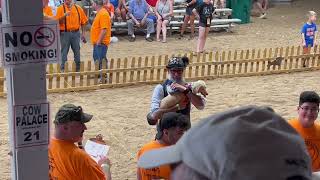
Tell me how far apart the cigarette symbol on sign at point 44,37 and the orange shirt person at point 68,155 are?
988 millimetres

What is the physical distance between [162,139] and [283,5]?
68.7 feet

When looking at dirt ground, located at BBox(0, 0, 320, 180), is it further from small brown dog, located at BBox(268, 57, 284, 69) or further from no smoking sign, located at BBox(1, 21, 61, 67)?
no smoking sign, located at BBox(1, 21, 61, 67)

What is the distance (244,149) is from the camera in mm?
1366

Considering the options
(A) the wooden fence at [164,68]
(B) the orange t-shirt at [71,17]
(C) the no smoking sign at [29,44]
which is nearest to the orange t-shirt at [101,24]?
(A) the wooden fence at [164,68]

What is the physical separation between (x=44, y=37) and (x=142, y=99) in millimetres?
7622

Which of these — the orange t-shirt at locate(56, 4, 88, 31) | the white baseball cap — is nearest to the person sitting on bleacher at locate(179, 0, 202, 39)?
the orange t-shirt at locate(56, 4, 88, 31)

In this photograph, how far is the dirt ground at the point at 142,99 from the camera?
852cm

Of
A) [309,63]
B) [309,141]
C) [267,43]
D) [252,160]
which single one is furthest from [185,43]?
[252,160]

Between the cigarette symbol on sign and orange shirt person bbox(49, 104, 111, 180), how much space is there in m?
0.99

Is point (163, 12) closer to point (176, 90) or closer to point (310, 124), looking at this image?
point (176, 90)

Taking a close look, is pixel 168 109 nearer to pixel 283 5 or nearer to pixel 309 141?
pixel 309 141

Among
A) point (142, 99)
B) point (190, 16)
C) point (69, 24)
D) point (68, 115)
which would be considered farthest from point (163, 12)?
point (68, 115)

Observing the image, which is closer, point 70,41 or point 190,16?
point 70,41

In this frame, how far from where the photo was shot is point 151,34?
18.1 meters
